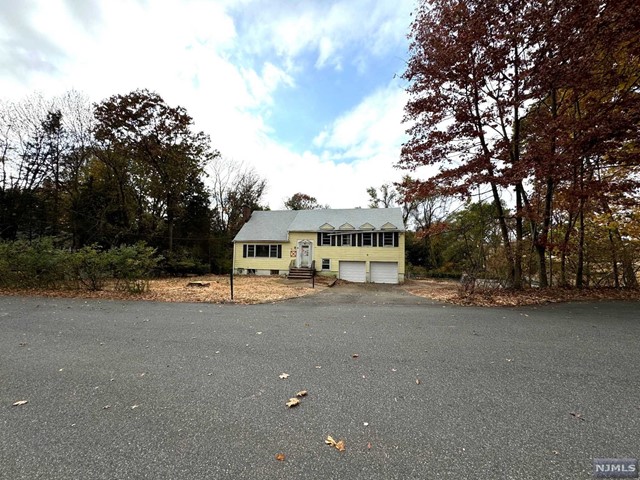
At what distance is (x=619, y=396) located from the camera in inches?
116

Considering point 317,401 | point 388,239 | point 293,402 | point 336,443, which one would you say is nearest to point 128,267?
point 293,402

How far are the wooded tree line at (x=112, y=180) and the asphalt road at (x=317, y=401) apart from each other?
57.1 feet

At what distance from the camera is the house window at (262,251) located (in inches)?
922

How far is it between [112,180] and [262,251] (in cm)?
1318

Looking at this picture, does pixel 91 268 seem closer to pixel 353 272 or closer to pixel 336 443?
pixel 336 443

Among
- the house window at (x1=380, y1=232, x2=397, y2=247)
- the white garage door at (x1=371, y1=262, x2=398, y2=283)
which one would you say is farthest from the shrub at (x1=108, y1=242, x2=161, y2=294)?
the house window at (x1=380, y1=232, x2=397, y2=247)

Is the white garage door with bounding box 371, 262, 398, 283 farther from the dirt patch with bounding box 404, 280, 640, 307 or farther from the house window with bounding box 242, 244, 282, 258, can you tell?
the dirt patch with bounding box 404, 280, 640, 307

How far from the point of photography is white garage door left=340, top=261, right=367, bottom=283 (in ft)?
70.4

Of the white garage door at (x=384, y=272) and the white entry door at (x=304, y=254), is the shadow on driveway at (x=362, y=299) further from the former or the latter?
the white entry door at (x=304, y=254)

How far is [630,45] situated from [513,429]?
11.9m

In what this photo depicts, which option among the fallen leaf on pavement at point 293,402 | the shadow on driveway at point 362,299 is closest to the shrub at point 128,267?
the shadow on driveway at point 362,299

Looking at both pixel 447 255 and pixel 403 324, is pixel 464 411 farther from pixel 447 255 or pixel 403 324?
pixel 447 255

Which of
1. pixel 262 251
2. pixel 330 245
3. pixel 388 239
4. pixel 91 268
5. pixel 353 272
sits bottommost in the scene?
pixel 353 272

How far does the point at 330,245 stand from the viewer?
22266 millimetres
